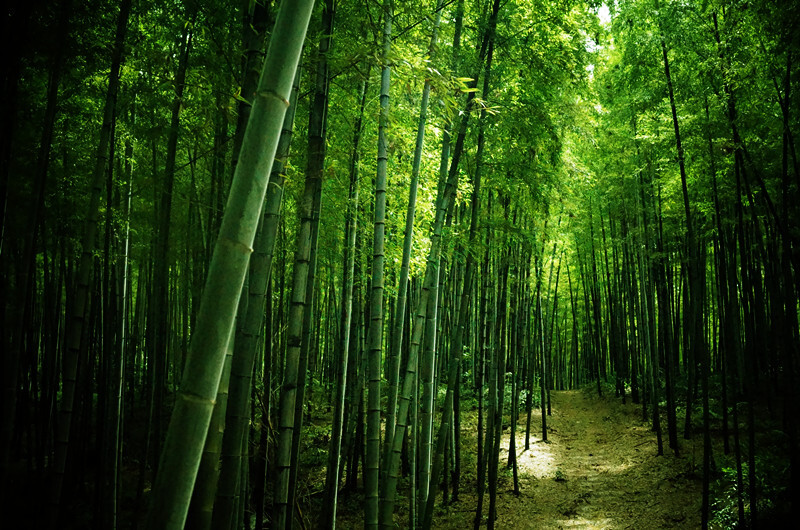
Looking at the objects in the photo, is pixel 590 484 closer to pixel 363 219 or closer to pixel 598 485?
pixel 598 485

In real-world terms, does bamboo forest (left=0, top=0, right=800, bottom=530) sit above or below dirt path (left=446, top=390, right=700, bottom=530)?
above

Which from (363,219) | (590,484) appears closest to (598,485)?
(590,484)

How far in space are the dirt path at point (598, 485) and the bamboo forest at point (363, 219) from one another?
0.19 feet

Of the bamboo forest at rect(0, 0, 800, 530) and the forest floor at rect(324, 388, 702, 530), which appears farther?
the forest floor at rect(324, 388, 702, 530)

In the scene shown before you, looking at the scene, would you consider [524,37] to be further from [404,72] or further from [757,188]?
[757,188]

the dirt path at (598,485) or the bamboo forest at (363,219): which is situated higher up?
the bamboo forest at (363,219)

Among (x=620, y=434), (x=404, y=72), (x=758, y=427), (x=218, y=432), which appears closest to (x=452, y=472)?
(x=620, y=434)

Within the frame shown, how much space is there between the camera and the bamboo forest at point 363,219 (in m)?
2.32

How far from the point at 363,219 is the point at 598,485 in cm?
549

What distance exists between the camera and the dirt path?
609 cm

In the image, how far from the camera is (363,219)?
5.89 metres

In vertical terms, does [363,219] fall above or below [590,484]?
above

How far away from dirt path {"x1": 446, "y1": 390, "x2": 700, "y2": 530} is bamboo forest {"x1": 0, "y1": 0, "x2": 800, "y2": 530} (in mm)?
58

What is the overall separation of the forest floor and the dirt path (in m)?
0.01
